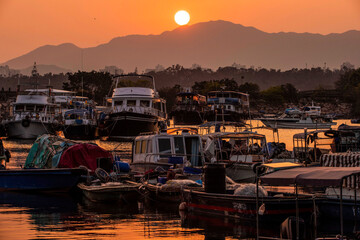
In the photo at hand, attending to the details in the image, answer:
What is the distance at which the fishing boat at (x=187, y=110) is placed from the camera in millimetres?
142875

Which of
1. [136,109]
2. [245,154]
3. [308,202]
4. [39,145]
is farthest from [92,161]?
[136,109]

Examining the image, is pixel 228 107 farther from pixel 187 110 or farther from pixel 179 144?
pixel 179 144

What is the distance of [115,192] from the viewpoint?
25.9 metres

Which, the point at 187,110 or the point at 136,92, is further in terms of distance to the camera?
the point at 187,110

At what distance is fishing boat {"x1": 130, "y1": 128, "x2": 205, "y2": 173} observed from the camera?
31016 mm

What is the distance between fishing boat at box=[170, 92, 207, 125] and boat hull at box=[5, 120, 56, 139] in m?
65.8

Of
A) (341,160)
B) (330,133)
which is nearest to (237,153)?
(330,133)

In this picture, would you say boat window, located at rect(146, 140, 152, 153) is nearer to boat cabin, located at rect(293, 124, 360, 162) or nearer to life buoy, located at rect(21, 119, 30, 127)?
boat cabin, located at rect(293, 124, 360, 162)

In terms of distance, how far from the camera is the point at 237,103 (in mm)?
139250

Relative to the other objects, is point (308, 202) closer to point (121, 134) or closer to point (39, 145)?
point (39, 145)

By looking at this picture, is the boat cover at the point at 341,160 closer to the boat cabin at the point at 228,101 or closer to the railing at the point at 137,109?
the railing at the point at 137,109

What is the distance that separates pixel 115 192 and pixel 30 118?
52.0 meters

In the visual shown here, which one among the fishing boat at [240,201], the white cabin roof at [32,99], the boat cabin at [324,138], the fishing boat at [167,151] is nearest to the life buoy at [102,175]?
the fishing boat at [167,151]

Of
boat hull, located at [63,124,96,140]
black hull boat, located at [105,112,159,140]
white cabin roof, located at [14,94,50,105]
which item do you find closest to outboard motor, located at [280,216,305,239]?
black hull boat, located at [105,112,159,140]
